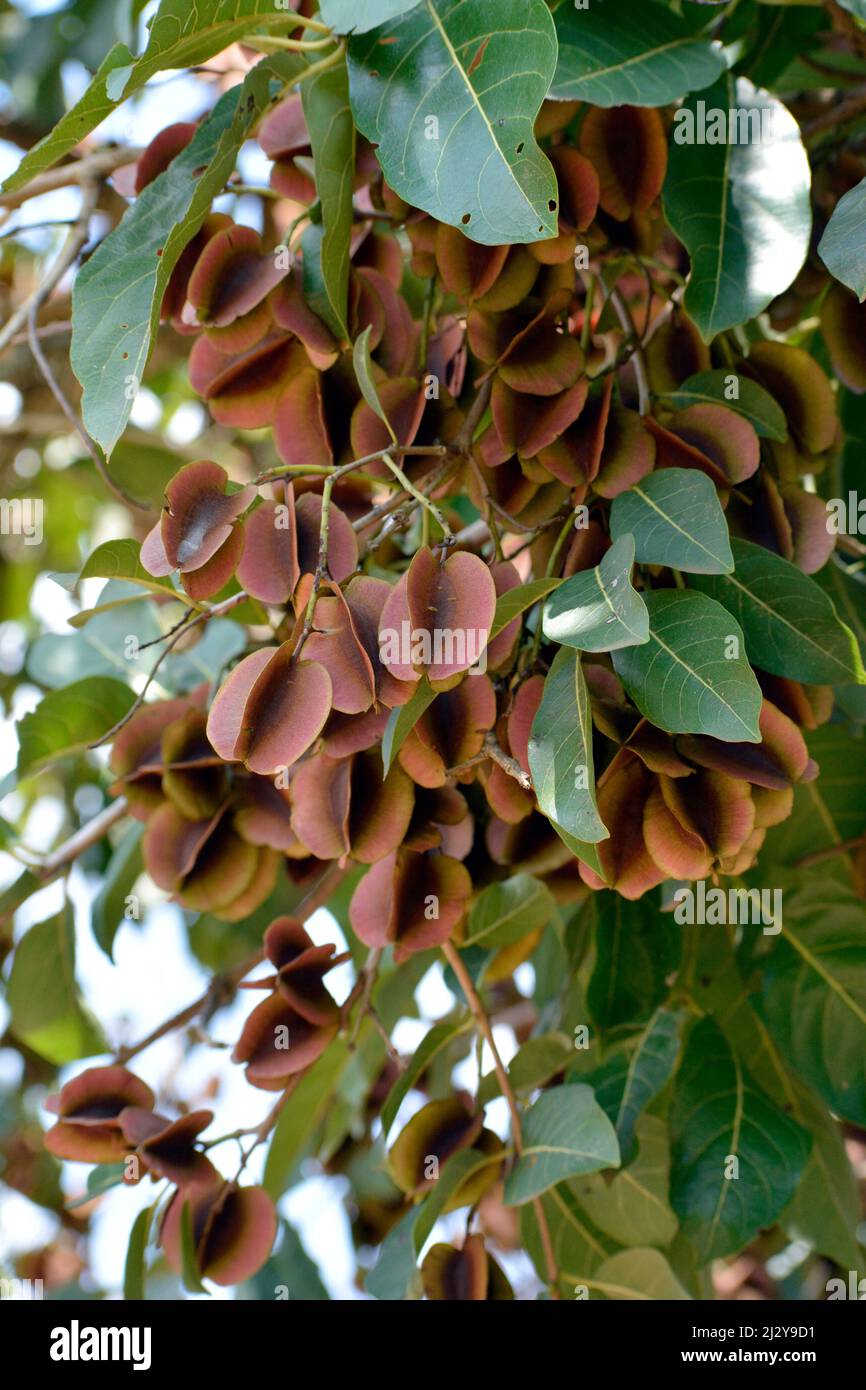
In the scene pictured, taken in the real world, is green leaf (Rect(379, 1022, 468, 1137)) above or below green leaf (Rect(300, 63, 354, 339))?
below

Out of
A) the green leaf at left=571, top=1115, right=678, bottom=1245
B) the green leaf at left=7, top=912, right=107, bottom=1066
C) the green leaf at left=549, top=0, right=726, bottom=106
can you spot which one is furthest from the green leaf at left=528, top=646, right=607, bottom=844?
the green leaf at left=7, top=912, right=107, bottom=1066

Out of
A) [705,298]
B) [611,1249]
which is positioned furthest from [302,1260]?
[705,298]

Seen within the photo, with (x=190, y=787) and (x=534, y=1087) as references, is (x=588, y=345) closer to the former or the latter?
(x=190, y=787)

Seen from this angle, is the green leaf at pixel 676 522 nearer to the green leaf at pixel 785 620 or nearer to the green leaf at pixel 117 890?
the green leaf at pixel 785 620

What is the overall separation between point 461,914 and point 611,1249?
0.36 metres

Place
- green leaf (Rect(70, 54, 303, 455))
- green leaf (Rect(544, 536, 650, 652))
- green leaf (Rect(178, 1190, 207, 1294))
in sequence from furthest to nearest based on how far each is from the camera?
green leaf (Rect(178, 1190, 207, 1294)) < green leaf (Rect(70, 54, 303, 455)) < green leaf (Rect(544, 536, 650, 652))

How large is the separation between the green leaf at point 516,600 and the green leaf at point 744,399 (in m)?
0.20

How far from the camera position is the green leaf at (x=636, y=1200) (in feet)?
3.49

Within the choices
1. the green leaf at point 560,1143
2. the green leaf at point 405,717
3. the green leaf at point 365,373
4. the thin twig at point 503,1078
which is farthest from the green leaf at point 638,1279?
the green leaf at point 365,373

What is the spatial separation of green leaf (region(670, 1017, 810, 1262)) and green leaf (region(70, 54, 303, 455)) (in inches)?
25.5

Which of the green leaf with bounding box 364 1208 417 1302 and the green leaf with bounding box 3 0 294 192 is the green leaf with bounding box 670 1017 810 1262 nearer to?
the green leaf with bounding box 364 1208 417 1302

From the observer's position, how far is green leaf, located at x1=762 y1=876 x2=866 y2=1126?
1032 millimetres

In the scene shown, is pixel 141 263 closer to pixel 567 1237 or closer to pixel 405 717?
pixel 405 717
